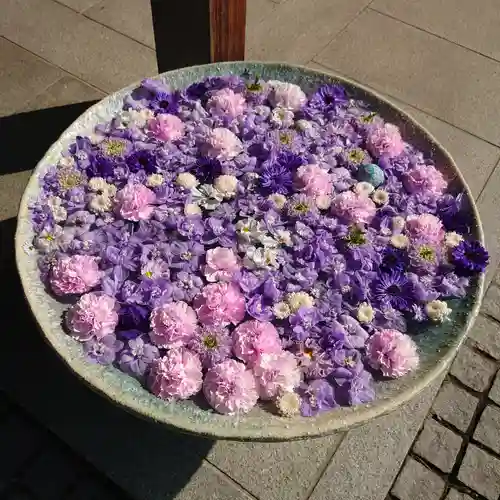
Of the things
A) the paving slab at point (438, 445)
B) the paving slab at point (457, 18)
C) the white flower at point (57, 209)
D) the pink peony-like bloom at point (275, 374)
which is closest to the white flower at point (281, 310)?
the pink peony-like bloom at point (275, 374)

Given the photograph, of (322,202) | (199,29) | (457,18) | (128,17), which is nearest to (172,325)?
(322,202)

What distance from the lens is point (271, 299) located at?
2.02 metres

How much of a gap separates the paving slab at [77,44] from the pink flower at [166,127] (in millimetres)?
1782

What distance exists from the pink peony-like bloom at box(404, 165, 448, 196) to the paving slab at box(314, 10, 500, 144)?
5.93 feet

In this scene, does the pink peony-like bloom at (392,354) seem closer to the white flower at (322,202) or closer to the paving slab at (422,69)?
the white flower at (322,202)

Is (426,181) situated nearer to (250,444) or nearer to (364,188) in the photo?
(364,188)

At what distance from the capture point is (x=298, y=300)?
201cm

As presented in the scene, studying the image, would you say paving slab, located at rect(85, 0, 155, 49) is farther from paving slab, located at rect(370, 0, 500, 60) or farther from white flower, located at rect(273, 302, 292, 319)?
white flower, located at rect(273, 302, 292, 319)

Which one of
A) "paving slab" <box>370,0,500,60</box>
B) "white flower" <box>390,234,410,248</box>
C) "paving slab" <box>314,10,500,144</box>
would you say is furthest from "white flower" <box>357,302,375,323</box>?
"paving slab" <box>370,0,500,60</box>

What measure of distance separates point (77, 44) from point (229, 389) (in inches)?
134

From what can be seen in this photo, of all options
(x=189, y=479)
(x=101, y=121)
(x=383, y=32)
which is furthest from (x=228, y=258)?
(x=383, y=32)

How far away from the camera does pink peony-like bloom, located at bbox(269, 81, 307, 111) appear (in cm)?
255

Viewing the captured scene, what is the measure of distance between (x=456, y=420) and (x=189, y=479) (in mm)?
1272

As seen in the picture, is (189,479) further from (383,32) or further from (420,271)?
(383,32)
